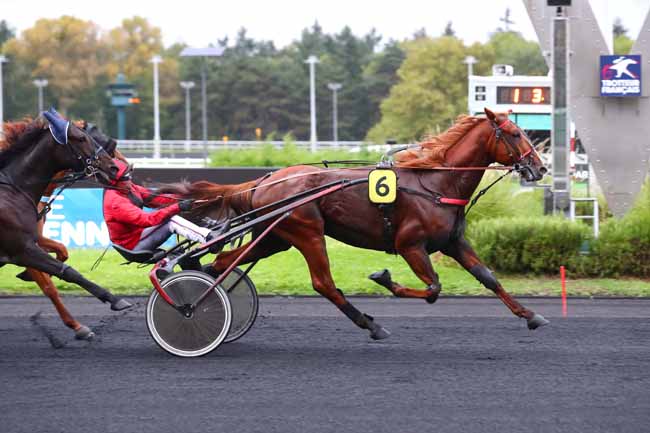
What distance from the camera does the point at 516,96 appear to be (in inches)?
992

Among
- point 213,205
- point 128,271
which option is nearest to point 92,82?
point 128,271

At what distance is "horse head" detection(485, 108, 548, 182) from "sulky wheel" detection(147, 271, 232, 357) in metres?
2.21

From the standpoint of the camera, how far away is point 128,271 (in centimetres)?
1166

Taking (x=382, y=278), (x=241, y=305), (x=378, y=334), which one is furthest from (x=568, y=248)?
(x=241, y=305)

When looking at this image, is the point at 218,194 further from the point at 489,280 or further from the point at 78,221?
the point at 78,221

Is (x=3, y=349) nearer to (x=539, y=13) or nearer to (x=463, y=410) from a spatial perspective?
(x=463, y=410)

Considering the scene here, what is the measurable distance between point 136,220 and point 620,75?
7.48 metres

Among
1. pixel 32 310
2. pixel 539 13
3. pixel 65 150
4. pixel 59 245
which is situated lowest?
pixel 32 310

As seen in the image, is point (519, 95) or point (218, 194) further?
point (519, 95)

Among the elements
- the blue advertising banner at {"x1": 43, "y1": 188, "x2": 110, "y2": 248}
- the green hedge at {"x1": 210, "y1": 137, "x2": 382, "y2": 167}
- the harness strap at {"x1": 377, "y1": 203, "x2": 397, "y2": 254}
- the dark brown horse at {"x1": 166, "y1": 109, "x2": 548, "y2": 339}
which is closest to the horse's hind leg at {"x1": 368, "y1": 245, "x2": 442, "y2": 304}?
the dark brown horse at {"x1": 166, "y1": 109, "x2": 548, "y2": 339}

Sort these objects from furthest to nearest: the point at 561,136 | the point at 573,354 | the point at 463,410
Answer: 1. the point at 561,136
2. the point at 573,354
3. the point at 463,410

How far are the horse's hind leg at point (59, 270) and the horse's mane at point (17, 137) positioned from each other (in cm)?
72

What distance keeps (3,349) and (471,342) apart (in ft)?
10.9

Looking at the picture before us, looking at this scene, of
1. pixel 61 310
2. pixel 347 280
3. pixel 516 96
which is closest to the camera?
pixel 61 310
